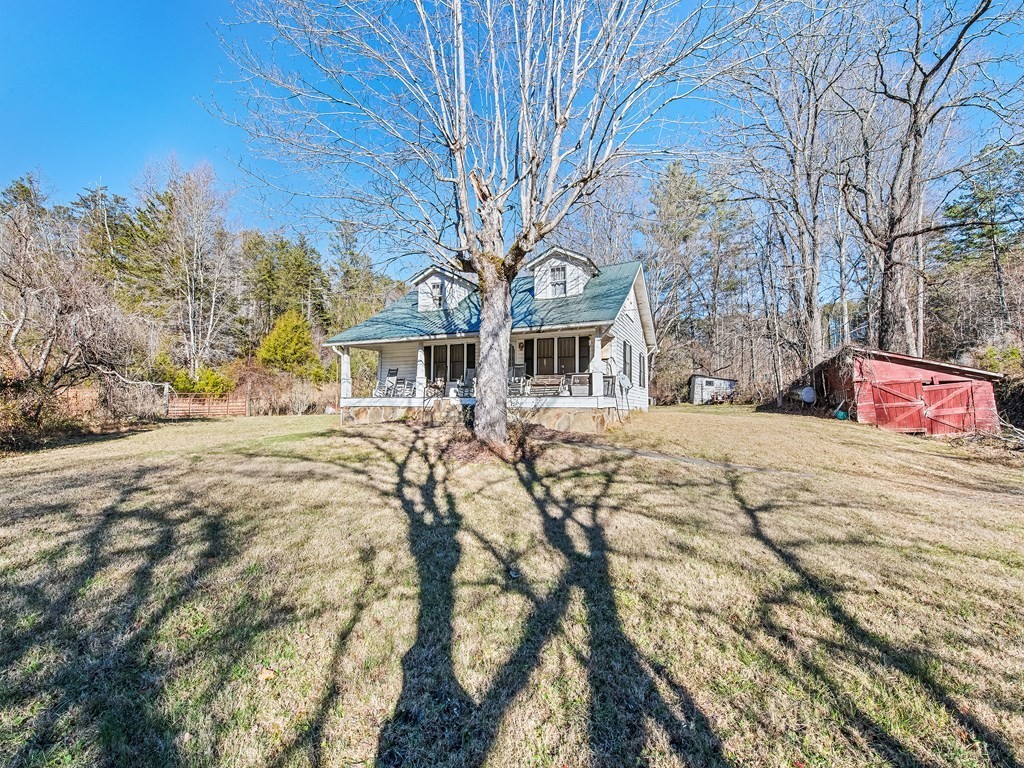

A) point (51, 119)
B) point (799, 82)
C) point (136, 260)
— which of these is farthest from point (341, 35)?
point (136, 260)

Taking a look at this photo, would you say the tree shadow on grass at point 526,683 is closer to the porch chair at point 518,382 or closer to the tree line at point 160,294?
the tree line at point 160,294

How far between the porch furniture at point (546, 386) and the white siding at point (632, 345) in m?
1.76

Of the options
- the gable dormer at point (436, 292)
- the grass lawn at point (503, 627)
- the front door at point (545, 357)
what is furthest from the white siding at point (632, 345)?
the grass lawn at point (503, 627)

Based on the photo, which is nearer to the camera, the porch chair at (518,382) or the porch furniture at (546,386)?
the porch furniture at (546,386)

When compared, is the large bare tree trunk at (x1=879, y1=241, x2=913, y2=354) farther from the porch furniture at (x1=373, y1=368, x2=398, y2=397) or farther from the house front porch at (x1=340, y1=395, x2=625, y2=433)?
the porch furniture at (x1=373, y1=368, x2=398, y2=397)

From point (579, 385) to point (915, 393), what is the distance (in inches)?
408

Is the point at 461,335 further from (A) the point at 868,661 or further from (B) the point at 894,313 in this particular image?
(B) the point at 894,313

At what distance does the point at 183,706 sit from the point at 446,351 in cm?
1346

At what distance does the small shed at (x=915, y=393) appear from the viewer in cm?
1170

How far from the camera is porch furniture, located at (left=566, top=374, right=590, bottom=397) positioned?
1167 cm

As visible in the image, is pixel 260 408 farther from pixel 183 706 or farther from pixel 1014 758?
pixel 1014 758

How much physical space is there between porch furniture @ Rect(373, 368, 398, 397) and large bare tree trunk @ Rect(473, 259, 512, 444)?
26.1ft

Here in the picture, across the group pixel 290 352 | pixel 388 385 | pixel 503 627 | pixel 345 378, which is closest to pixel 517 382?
pixel 388 385

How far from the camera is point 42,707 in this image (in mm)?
2002
